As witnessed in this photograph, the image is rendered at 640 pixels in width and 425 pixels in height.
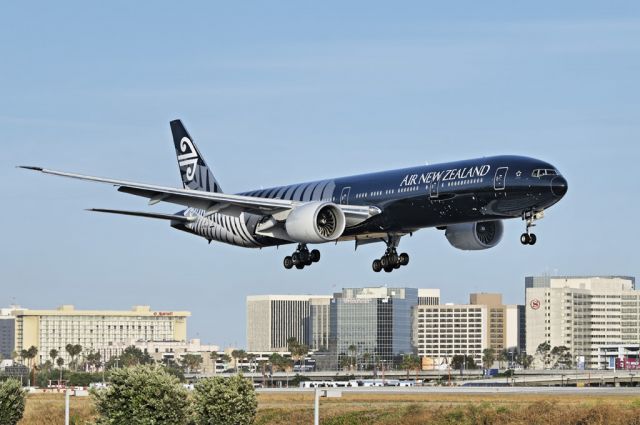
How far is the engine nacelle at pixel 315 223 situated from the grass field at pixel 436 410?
11359 mm

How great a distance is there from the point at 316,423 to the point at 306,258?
31488 mm

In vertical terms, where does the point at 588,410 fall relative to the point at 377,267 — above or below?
below

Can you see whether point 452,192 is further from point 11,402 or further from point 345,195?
point 11,402

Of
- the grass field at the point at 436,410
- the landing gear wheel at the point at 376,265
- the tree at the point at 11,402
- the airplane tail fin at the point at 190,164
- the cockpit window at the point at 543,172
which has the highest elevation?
the airplane tail fin at the point at 190,164

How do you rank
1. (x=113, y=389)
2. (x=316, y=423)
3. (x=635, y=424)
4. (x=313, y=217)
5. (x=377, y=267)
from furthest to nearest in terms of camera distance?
1. (x=377, y=267)
2. (x=313, y=217)
3. (x=635, y=424)
4. (x=113, y=389)
5. (x=316, y=423)

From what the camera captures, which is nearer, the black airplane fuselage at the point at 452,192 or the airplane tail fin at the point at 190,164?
the black airplane fuselage at the point at 452,192

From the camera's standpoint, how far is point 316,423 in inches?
2074

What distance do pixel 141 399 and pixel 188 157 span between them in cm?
3900

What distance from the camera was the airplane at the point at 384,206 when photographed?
7256 cm

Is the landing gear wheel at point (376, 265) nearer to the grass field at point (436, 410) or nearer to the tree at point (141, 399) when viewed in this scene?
the grass field at point (436, 410)

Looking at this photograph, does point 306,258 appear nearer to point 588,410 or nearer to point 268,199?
point 268,199

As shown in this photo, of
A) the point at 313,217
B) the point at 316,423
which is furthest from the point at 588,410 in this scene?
the point at 316,423

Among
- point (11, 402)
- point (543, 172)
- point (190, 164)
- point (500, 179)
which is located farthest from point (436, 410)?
point (190, 164)

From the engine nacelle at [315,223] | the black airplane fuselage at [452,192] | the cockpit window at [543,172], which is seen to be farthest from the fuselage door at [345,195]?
the cockpit window at [543,172]
